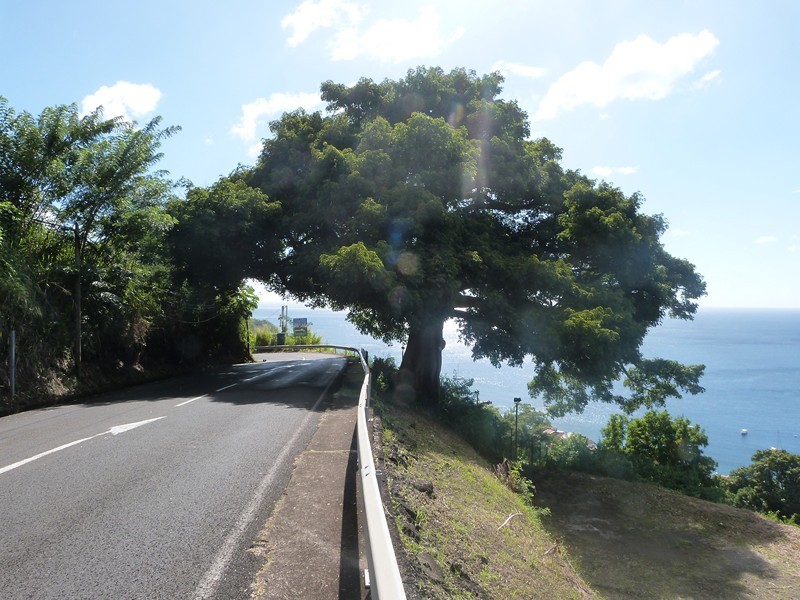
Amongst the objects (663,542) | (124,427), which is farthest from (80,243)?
(663,542)

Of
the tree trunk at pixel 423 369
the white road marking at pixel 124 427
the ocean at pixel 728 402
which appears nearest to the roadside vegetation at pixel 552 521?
the tree trunk at pixel 423 369

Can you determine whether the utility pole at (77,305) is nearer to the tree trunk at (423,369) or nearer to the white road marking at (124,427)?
the white road marking at (124,427)

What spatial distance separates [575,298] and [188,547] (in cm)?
1450

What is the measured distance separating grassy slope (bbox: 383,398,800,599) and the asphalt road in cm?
148

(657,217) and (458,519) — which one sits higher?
(657,217)

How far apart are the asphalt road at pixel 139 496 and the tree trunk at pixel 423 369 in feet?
25.9

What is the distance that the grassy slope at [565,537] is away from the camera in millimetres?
5689

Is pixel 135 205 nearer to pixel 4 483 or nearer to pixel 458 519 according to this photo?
pixel 4 483

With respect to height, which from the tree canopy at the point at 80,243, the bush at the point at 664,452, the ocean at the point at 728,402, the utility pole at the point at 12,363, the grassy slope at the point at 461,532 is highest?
the tree canopy at the point at 80,243

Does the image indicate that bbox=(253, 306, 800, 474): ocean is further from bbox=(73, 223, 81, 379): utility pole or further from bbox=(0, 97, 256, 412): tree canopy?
bbox=(73, 223, 81, 379): utility pole

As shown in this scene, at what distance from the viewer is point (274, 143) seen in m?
20.8

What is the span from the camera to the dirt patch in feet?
39.0

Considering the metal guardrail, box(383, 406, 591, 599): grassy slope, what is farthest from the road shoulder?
the metal guardrail

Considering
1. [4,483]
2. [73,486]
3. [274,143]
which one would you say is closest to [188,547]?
[73,486]
